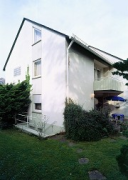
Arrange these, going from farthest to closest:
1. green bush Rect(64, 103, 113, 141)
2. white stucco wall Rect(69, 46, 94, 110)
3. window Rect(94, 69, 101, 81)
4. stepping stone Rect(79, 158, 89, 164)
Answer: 1. window Rect(94, 69, 101, 81)
2. white stucco wall Rect(69, 46, 94, 110)
3. green bush Rect(64, 103, 113, 141)
4. stepping stone Rect(79, 158, 89, 164)

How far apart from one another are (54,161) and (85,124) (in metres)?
3.10

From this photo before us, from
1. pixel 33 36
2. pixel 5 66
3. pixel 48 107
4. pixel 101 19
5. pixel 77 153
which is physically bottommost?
pixel 77 153

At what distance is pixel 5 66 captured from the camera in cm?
1728

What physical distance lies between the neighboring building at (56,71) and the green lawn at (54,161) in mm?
3034

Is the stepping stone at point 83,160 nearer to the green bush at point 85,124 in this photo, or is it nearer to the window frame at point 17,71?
the green bush at point 85,124

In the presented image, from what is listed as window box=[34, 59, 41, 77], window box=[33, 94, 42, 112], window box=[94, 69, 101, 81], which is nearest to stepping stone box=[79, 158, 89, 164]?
window box=[33, 94, 42, 112]

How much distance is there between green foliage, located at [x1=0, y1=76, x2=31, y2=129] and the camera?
10.6 metres

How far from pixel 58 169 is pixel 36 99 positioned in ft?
25.2

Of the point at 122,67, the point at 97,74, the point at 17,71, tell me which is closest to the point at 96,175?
the point at 122,67

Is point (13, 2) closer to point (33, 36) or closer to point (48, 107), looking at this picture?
point (33, 36)

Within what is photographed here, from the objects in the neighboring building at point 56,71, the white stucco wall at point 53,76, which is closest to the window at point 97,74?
the neighboring building at point 56,71

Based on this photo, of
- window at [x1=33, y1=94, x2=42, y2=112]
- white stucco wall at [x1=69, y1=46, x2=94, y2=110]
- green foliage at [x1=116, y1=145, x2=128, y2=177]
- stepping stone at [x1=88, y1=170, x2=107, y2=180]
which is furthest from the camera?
window at [x1=33, y1=94, x2=42, y2=112]

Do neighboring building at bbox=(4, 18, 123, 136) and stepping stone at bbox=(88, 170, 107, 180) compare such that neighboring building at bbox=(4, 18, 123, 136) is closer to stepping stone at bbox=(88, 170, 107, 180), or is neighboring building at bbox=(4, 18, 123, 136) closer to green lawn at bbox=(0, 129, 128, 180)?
green lawn at bbox=(0, 129, 128, 180)

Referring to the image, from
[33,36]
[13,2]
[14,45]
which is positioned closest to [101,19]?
[33,36]
